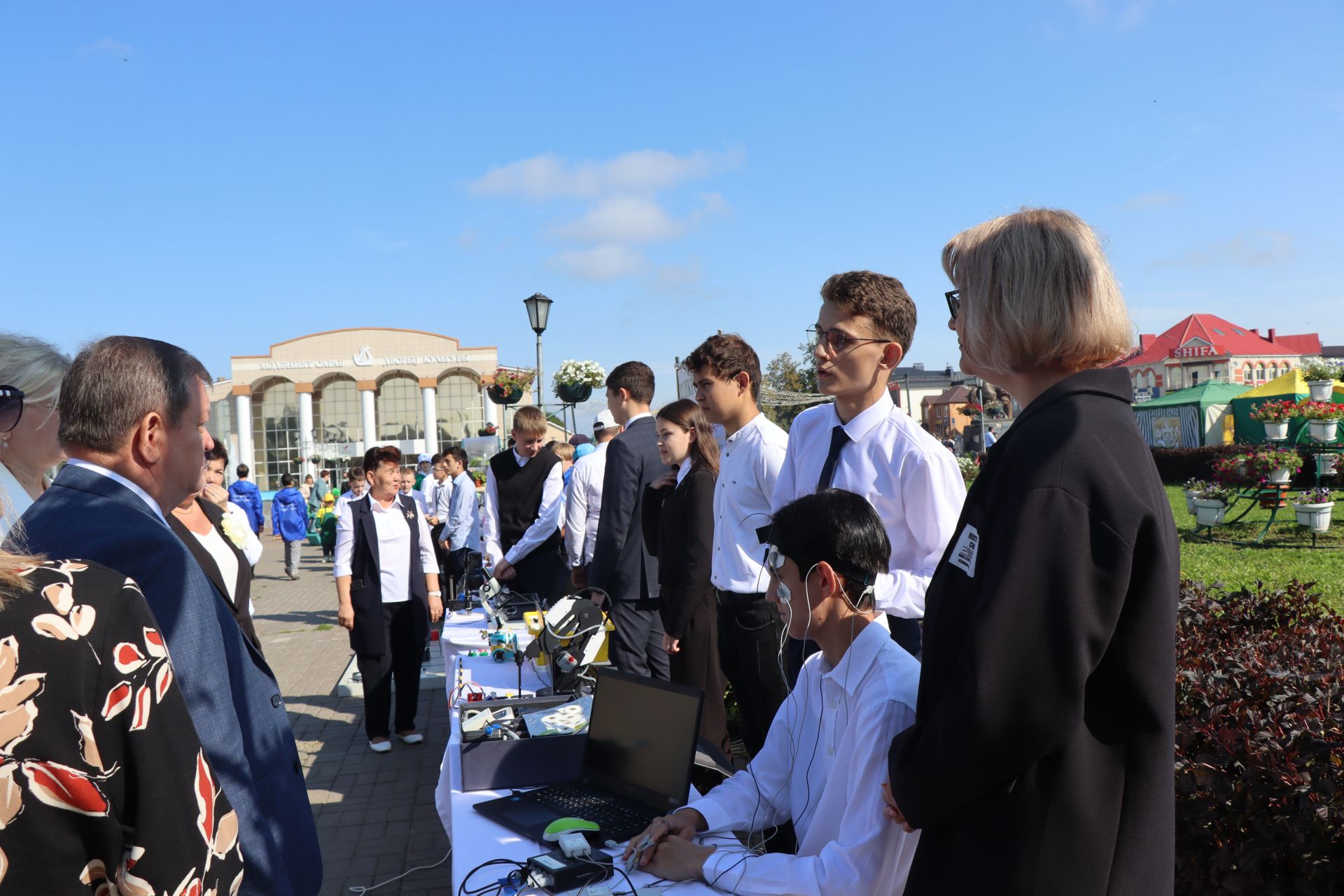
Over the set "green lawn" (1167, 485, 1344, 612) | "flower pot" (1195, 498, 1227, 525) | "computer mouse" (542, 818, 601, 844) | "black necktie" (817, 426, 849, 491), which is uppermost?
"black necktie" (817, 426, 849, 491)

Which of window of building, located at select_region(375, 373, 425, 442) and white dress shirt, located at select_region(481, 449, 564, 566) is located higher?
window of building, located at select_region(375, 373, 425, 442)

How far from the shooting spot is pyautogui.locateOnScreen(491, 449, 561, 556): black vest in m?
7.81

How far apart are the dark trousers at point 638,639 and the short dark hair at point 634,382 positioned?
142 centimetres

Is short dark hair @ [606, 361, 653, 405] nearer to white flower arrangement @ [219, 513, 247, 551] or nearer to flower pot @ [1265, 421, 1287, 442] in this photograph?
white flower arrangement @ [219, 513, 247, 551]

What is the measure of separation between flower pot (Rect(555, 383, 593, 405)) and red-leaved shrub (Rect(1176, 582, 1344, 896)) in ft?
33.3

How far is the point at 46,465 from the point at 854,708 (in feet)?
6.60

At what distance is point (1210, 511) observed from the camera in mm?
14523

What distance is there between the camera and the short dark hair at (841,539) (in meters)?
2.31

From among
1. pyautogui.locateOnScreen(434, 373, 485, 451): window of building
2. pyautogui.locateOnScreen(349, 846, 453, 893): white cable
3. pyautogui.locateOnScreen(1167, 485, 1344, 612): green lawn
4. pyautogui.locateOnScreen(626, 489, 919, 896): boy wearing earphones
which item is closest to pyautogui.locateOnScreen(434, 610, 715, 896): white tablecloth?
pyautogui.locateOnScreen(626, 489, 919, 896): boy wearing earphones

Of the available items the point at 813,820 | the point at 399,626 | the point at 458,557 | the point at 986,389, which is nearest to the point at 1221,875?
→ the point at 813,820

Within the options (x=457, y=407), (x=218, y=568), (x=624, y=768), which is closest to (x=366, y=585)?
(x=218, y=568)

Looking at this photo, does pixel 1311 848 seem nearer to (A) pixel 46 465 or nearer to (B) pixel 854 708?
(B) pixel 854 708

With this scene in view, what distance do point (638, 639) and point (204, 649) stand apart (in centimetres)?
391

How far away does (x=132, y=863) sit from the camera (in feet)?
3.87
